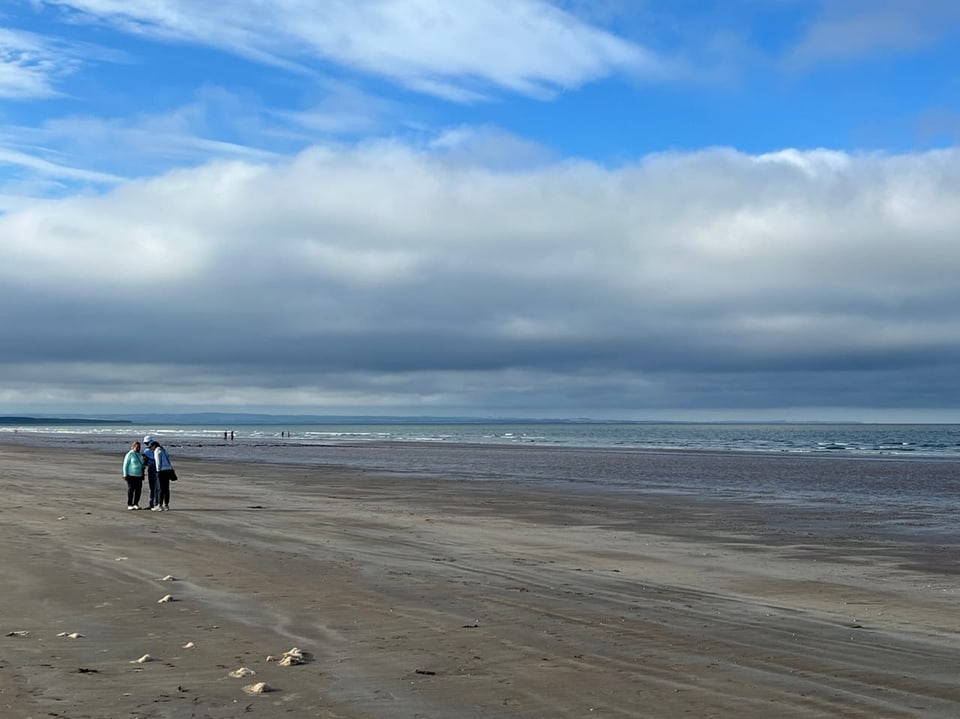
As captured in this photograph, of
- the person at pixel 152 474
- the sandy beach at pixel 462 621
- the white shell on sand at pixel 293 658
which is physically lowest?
the sandy beach at pixel 462 621

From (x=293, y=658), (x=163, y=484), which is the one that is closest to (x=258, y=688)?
(x=293, y=658)

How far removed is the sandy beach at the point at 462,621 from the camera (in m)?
7.96

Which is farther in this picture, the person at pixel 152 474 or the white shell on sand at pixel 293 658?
the person at pixel 152 474

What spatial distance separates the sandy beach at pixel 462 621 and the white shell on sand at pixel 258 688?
0.11ft

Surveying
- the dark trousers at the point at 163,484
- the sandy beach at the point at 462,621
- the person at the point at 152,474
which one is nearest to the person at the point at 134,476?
the person at the point at 152,474

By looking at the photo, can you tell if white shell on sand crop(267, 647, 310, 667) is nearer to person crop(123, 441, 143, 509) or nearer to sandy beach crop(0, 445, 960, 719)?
sandy beach crop(0, 445, 960, 719)

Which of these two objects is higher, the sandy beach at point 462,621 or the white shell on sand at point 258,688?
the white shell on sand at point 258,688

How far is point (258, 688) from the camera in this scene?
7945 millimetres

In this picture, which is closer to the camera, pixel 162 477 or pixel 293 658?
pixel 293 658

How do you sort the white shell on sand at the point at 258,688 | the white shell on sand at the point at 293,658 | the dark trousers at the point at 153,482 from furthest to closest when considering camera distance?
the dark trousers at the point at 153,482, the white shell on sand at the point at 293,658, the white shell on sand at the point at 258,688

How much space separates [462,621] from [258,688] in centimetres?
353

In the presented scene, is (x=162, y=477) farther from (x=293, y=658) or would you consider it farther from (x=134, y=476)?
(x=293, y=658)

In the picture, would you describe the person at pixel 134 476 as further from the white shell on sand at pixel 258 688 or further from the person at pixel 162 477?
the white shell on sand at pixel 258 688

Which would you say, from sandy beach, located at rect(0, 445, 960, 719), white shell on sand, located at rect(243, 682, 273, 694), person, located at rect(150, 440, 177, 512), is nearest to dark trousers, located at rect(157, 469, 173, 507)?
person, located at rect(150, 440, 177, 512)
